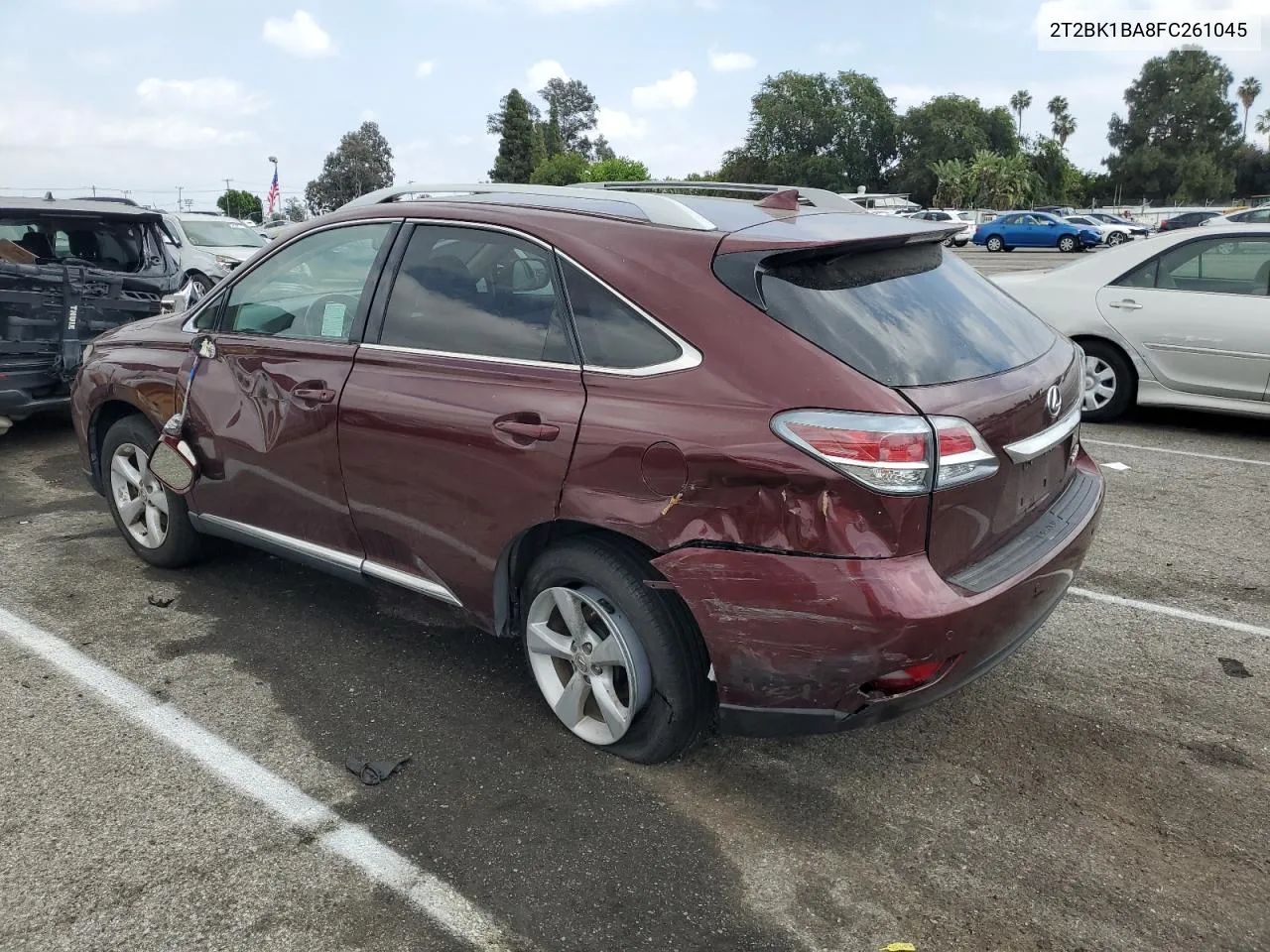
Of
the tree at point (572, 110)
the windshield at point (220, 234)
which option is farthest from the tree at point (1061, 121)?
the windshield at point (220, 234)

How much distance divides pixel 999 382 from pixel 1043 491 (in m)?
0.45

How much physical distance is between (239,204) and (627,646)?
8577cm

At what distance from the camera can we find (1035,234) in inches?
1500

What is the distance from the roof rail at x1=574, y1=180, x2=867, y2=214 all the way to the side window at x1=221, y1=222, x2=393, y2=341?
2.81 ft

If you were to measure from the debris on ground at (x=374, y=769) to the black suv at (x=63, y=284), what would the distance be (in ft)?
13.4

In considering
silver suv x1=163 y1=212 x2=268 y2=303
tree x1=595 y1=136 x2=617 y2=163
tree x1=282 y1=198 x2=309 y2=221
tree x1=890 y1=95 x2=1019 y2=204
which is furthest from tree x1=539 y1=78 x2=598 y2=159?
silver suv x1=163 y1=212 x2=268 y2=303

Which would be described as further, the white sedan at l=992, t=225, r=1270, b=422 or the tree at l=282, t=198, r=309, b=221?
the tree at l=282, t=198, r=309, b=221

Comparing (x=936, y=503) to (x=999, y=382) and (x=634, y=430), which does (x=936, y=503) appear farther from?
(x=634, y=430)

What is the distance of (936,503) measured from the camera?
2557 millimetres

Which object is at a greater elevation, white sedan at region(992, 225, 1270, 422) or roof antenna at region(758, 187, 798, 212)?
roof antenna at region(758, 187, 798, 212)

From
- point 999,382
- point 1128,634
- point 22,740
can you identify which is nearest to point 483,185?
point 999,382

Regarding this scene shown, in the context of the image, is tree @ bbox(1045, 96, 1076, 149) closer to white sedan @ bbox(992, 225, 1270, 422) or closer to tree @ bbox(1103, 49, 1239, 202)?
tree @ bbox(1103, 49, 1239, 202)

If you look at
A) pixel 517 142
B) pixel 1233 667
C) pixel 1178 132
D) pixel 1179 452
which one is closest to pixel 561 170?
pixel 517 142

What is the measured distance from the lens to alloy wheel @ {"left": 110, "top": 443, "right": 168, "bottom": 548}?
454 centimetres
